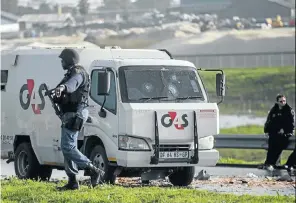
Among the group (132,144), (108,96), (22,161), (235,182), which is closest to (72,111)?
(132,144)

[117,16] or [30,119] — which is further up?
[117,16]

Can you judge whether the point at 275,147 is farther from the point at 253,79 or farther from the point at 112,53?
the point at 253,79

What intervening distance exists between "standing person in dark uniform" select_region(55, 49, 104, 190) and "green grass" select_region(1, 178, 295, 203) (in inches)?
12.6

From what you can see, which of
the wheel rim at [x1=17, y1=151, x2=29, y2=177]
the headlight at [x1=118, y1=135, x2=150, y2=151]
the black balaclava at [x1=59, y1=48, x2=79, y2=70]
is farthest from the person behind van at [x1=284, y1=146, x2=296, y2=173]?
the black balaclava at [x1=59, y1=48, x2=79, y2=70]

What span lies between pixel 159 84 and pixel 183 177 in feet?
5.66

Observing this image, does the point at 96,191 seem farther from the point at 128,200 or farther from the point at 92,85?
the point at 92,85

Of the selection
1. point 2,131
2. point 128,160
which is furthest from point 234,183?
point 2,131

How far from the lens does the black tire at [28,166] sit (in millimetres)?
16891

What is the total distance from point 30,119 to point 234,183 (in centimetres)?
378

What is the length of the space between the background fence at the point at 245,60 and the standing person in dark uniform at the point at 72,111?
53.7m

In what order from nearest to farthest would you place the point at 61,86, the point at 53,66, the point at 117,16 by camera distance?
the point at 61,86 < the point at 53,66 < the point at 117,16

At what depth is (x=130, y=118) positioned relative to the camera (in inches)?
587

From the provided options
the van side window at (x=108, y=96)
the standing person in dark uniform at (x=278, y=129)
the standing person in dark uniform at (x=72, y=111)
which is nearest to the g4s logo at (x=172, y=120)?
the van side window at (x=108, y=96)

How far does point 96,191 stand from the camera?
1255cm
